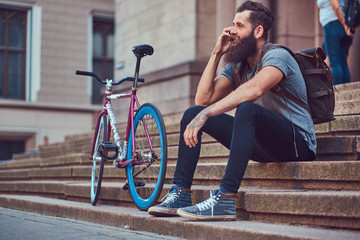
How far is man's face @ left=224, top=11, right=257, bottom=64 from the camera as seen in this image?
4484 millimetres

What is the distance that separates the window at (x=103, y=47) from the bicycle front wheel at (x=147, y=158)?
16682 millimetres

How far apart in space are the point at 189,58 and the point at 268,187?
6674 millimetres

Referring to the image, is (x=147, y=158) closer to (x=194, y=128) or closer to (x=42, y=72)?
(x=194, y=128)

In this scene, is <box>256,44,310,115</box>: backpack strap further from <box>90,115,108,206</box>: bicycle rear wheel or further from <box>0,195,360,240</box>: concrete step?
<box>90,115,108,206</box>: bicycle rear wheel

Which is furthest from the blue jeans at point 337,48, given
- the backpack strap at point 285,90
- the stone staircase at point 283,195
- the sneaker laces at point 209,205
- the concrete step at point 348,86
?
the sneaker laces at point 209,205

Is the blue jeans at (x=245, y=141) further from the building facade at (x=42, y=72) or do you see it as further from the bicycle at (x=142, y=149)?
the building facade at (x=42, y=72)

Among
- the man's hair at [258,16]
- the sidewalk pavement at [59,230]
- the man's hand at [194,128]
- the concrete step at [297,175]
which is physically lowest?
the sidewalk pavement at [59,230]

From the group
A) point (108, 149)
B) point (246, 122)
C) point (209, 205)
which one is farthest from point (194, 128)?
point (108, 149)

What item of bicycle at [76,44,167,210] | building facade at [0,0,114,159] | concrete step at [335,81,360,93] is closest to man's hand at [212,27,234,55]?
bicycle at [76,44,167,210]

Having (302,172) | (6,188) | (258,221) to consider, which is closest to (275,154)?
(302,172)

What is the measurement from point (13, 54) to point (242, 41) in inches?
681

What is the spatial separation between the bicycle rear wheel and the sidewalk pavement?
354mm

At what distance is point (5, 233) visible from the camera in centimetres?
480

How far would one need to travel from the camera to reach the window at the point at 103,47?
21.8 m
